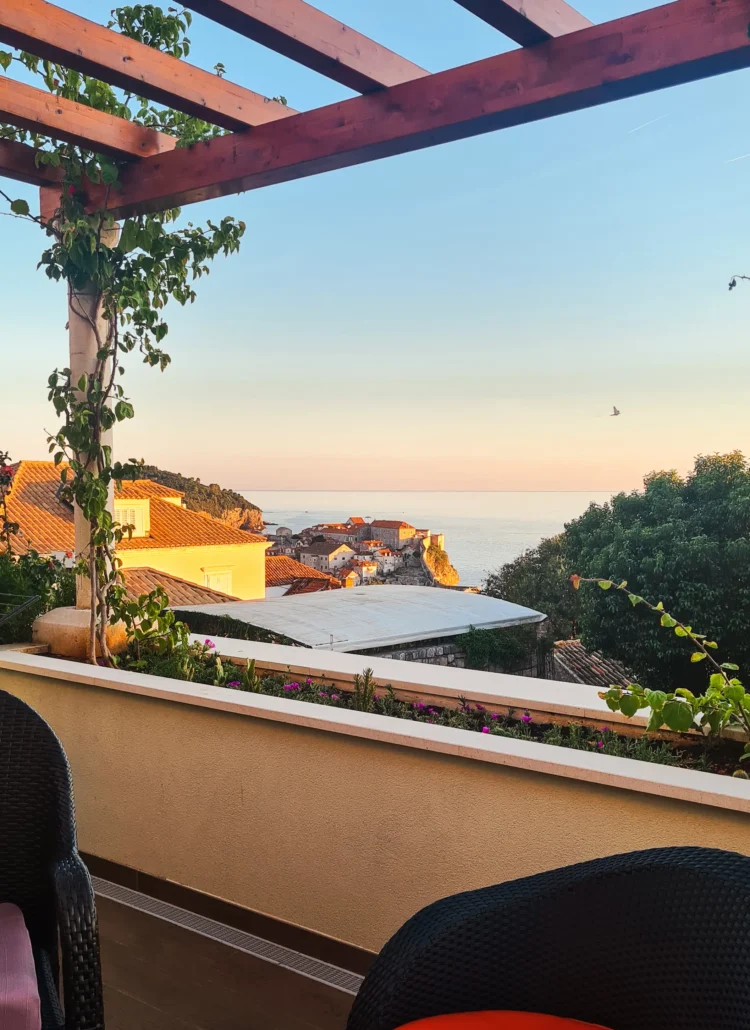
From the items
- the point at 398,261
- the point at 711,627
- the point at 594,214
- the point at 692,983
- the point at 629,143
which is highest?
the point at 629,143

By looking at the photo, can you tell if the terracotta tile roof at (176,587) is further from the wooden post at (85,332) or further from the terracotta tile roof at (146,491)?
the wooden post at (85,332)

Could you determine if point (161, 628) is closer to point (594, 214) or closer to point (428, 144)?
point (428, 144)

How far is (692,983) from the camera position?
3.53ft

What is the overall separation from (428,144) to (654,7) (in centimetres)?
72

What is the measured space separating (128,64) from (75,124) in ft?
1.63

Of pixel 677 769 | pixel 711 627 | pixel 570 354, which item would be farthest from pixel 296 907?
pixel 570 354

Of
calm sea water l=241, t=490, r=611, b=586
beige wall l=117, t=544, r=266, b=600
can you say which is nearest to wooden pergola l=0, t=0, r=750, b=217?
calm sea water l=241, t=490, r=611, b=586

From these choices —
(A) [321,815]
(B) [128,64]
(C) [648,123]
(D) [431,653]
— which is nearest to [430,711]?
(A) [321,815]

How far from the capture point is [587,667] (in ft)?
56.7

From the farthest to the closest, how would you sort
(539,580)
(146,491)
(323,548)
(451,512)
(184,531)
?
(539,580)
(184,531)
(146,491)
(323,548)
(451,512)

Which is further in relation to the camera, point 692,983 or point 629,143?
point 629,143

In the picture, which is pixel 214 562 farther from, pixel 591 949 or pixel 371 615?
pixel 591 949

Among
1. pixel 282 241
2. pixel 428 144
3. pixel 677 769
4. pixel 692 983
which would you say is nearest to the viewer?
pixel 692 983

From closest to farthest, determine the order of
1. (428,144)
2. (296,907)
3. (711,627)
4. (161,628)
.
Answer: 1. (296,907)
2. (428,144)
3. (161,628)
4. (711,627)
